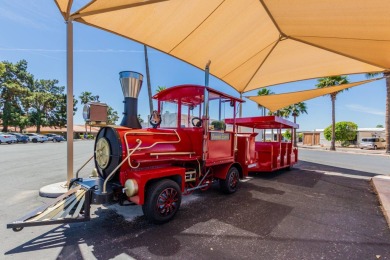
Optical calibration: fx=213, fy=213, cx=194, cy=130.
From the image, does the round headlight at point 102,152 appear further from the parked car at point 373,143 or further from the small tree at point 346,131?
the small tree at point 346,131

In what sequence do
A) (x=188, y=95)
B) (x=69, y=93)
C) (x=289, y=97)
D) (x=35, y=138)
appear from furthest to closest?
(x=35, y=138)
(x=289, y=97)
(x=69, y=93)
(x=188, y=95)

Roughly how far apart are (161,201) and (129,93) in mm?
2283

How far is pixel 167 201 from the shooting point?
4016 mm

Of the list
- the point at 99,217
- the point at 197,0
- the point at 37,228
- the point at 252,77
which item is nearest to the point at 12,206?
the point at 37,228

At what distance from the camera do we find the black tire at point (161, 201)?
147 inches

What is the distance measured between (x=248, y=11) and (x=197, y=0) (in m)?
1.61

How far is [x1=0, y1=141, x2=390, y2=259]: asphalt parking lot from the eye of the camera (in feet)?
9.89

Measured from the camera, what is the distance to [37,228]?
3658 mm

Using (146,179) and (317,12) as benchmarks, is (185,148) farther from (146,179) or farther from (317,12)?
(317,12)

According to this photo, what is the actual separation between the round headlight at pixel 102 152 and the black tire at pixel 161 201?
1016mm

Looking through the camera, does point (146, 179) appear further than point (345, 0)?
No

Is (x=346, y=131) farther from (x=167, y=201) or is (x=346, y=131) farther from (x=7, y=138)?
(x=7, y=138)

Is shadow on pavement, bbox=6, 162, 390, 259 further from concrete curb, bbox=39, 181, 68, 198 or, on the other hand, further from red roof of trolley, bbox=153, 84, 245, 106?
red roof of trolley, bbox=153, 84, 245, 106

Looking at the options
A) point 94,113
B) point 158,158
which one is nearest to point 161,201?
point 158,158
